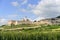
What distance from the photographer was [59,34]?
2528cm

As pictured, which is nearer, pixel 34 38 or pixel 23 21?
pixel 34 38

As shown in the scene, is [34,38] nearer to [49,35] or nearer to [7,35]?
[49,35]

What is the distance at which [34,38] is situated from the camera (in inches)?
1001

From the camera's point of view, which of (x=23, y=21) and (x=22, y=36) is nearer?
(x=22, y=36)

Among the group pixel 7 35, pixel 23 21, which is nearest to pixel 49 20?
pixel 23 21

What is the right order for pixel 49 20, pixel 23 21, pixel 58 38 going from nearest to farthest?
1. pixel 58 38
2. pixel 23 21
3. pixel 49 20

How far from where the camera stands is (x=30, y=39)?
25.4 meters

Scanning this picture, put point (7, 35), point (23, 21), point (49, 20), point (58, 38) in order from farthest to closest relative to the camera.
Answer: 1. point (49, 20)
2. point (23, 21)
3. point (7, 35)
4. point (58, 38)

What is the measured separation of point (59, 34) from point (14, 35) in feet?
17.2

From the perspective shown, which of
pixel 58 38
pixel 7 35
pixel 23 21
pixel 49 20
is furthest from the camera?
pixel 49 20

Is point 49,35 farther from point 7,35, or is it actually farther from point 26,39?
point 7,35

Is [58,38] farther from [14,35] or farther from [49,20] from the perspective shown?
[49,20]

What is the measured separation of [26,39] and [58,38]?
366cm

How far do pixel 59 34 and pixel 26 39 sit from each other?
150 inches
